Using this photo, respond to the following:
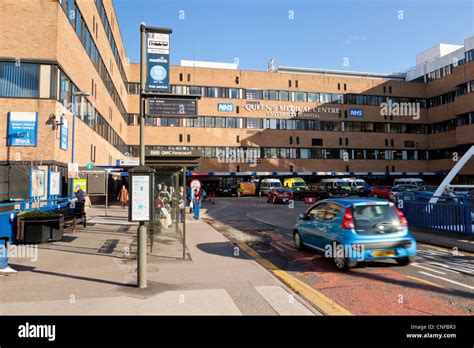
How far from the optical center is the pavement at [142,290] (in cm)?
496

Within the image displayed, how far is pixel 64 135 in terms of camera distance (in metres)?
18.0

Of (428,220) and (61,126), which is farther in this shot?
(61,126)

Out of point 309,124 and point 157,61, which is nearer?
point 157,61

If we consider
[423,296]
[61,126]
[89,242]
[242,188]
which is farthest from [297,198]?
[423,296]

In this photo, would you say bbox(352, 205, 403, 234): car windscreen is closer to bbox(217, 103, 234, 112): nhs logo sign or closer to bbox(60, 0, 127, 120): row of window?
bbox(60, 0, 127, 120): row of window

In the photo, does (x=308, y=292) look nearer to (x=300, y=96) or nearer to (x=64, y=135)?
(x=64, y=135)

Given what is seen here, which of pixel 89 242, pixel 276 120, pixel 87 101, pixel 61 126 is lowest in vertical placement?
pixel 89 242

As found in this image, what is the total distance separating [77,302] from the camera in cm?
521

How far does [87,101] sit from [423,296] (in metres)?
23.8

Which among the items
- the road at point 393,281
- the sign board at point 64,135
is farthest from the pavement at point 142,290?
the sign board at point 64,135

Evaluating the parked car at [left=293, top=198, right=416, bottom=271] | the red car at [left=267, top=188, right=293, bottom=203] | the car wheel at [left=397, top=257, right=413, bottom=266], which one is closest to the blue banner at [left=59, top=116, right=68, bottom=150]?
the parked car at [left=293, top=198, right=416, bottom=271]

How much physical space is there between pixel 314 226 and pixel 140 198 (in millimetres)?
4516

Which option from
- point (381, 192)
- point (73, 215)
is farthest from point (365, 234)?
point (381, 192)
